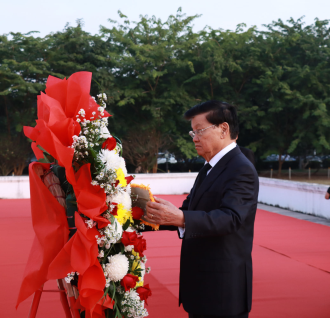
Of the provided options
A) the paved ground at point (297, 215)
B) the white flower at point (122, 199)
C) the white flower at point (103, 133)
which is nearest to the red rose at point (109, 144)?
the white flower at point (103, 133)

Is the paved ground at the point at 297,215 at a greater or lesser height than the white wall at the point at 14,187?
lesser

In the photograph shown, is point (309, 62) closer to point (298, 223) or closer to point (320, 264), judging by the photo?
point (298, 223)

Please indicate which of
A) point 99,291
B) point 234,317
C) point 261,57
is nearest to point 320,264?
point 234,317

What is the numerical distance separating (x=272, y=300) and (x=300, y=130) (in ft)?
50.3

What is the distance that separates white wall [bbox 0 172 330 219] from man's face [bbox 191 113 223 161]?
7.45 meters

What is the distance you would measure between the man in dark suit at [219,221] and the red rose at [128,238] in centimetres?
23

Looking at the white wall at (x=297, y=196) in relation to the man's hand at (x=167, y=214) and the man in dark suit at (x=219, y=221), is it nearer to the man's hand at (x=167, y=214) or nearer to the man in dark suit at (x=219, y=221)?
the man in dark suit at (x=219, y=221)

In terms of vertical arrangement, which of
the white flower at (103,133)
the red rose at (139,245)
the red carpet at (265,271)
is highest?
the white flower at (103,133)

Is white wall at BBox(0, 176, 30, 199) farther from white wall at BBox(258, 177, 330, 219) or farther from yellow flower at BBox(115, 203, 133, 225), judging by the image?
yellow flower at BBox(115, 203, 133, 225)

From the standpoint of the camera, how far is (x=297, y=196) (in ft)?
33.2

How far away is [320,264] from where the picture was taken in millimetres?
5336

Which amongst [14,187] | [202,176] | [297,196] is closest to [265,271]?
[202,176]

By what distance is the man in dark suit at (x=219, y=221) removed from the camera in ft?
6.07

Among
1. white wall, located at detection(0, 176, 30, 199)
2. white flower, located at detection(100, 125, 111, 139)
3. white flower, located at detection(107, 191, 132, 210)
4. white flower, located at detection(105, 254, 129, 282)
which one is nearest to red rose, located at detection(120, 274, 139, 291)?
white flower, located at detection(105, 254, 129, 282)
